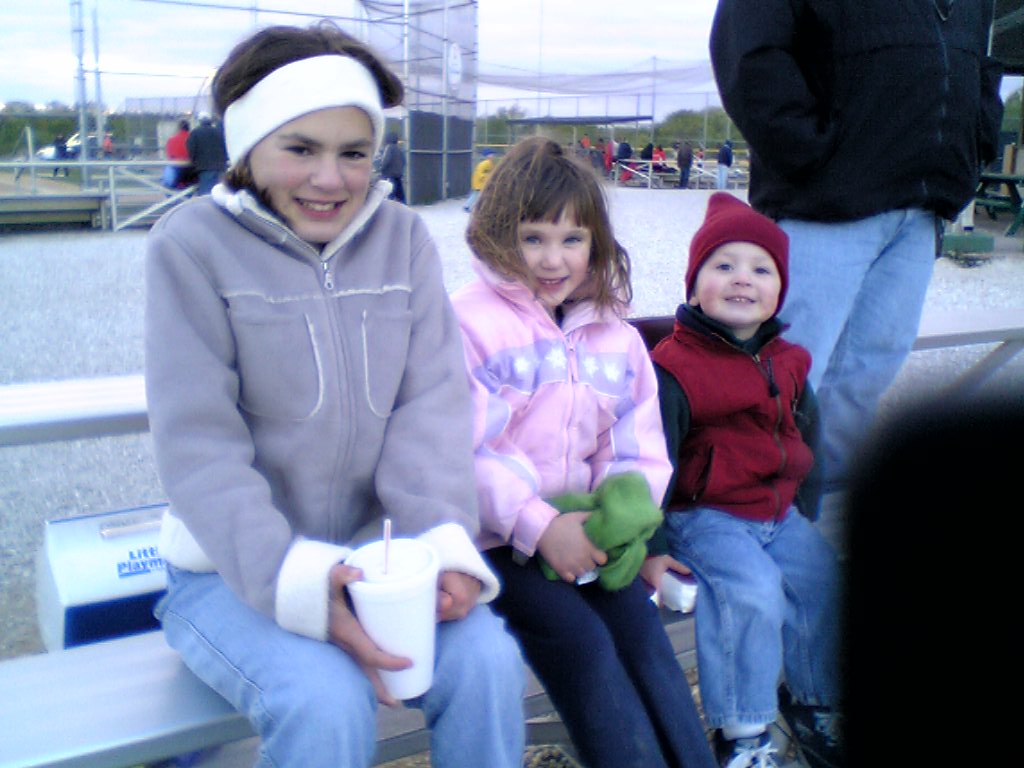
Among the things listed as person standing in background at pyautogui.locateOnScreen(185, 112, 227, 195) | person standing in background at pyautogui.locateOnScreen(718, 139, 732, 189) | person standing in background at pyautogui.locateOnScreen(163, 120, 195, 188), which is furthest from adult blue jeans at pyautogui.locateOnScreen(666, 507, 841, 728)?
person standing in background at pyautogui.locateOnScreen(718, 139, 732, 189)

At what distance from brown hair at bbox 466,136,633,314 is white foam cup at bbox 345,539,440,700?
0.85 metres

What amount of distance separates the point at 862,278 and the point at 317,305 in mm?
1714

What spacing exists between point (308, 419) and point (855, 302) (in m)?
1.81

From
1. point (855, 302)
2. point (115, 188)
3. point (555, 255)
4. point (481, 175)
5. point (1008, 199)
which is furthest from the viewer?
point (1008, 199)

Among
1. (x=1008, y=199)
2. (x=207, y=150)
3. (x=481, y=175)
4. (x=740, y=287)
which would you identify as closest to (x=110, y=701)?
(x=740, y=287)

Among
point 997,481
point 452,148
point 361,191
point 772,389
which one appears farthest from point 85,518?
point 452,148

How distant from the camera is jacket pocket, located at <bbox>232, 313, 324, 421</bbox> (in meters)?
1.79

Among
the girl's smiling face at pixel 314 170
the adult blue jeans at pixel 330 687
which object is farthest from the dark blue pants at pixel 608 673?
the girl's smiling face at pixel 314 170

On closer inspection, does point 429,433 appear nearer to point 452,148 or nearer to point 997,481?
point 997,481

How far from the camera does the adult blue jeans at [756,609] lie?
6.77 ft

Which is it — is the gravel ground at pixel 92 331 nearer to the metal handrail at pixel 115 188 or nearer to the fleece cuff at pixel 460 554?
the metal handrail at pixel 115 188

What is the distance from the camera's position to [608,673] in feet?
5.98

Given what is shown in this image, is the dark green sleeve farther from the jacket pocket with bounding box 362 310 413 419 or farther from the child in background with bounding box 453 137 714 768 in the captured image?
the jacket pocket with bounding box 362 310 413 419

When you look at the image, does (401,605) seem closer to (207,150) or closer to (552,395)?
(552,395)
